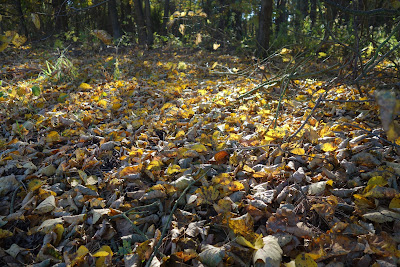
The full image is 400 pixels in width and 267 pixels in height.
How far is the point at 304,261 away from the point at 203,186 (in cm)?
68

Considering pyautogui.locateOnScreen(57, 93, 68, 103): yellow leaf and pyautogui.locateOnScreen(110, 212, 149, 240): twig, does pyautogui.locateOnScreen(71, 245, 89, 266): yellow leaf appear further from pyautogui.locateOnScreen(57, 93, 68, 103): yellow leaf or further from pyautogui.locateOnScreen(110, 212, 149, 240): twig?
pyautogui.locateOnScreen(57, 93, 68, 103): yellow leaf

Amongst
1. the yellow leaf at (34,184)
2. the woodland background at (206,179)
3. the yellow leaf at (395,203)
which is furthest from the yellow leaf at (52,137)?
the yellow leaf at (395,203)

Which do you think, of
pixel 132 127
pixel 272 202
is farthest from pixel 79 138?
pixel 272 202

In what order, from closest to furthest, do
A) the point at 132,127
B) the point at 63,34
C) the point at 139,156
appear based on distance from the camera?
the point at 139,156
the point at 132,127
the point at 63,34

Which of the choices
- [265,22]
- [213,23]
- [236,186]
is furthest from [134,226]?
[213,23]

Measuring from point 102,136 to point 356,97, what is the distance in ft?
8.23

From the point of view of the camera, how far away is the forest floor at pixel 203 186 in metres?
1.22

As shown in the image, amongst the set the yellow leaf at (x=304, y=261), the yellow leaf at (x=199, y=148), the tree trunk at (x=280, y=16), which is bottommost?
the yellow leaf at (x=304, y=261)

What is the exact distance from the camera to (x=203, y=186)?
1602mm

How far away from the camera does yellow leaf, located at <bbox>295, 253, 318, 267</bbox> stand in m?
1.09

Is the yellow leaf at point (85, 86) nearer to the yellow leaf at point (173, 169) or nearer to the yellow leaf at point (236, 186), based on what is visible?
the yellow leaf at point (173, 169)

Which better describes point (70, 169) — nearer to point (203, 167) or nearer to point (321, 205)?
point (203, 167)

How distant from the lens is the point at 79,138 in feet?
7.51

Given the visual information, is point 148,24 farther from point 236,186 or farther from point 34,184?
point 236,186
